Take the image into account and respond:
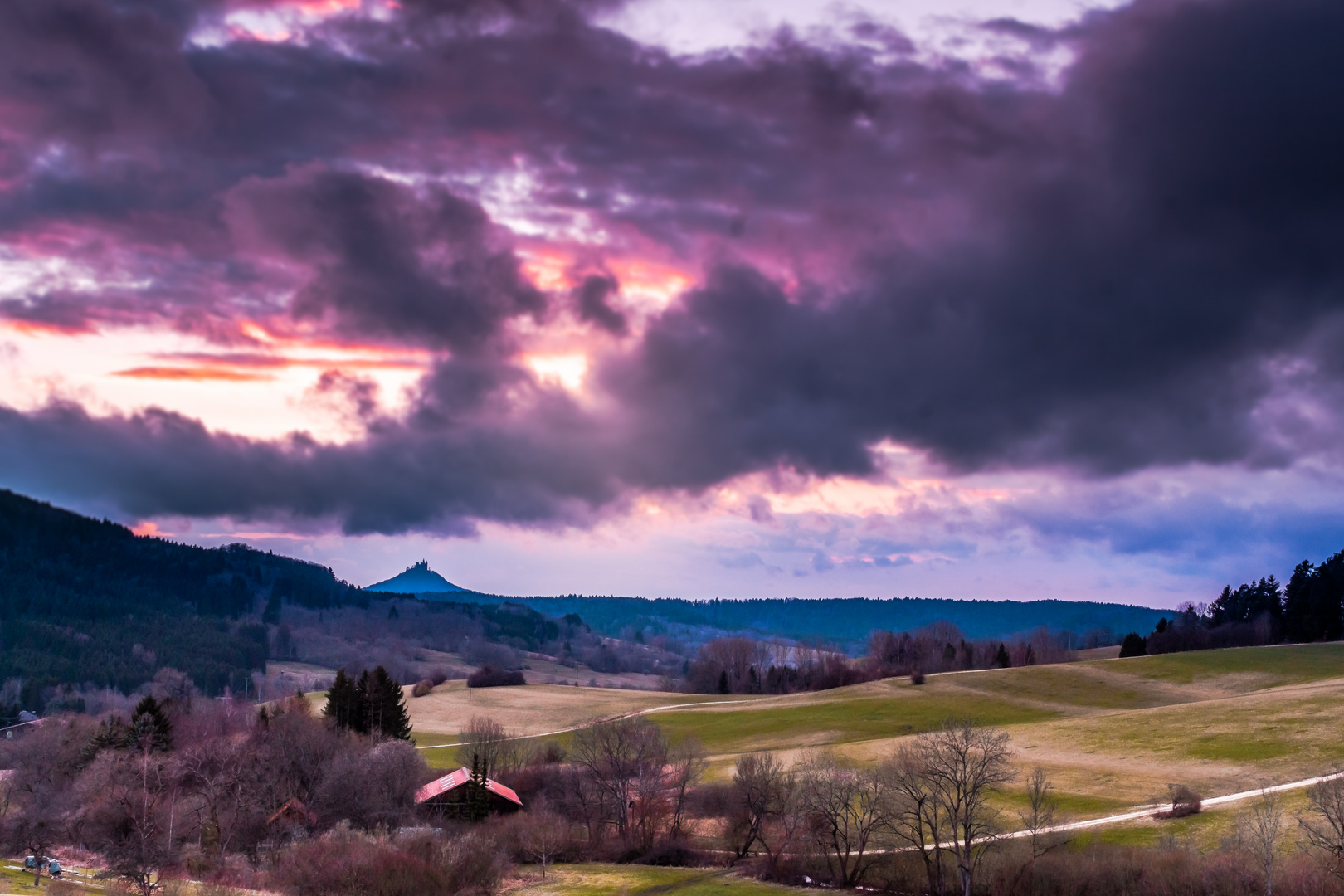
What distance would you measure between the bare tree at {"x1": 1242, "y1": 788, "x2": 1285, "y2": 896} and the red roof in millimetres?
61571

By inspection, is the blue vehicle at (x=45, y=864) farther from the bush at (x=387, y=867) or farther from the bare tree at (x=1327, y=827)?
the bare tree at (x=1327, y=827)

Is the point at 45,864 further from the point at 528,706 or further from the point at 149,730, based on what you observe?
the point at 528,706

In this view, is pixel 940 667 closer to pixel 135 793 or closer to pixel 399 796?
pixel 399 796

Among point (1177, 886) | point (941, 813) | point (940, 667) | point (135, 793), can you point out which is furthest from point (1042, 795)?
point (940, 667)

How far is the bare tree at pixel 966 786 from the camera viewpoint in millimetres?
66000

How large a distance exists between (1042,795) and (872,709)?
60.8m

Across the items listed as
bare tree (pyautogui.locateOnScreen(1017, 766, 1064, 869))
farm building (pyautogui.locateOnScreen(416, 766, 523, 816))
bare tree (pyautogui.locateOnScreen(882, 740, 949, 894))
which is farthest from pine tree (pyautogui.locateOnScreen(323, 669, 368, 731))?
bare tree (pyautogui.locateOnScreen(1017, 766, 1064, 869))

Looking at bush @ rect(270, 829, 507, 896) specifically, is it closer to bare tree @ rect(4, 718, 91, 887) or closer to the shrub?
bare tree @ rect(4, 718, 91, 887)

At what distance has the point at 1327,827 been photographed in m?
60.3

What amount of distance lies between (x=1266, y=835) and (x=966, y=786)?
18.2 metres

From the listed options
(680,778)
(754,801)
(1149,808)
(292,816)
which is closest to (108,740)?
(292,816)

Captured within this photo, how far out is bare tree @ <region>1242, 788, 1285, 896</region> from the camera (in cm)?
5466

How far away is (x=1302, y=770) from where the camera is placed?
7719cm

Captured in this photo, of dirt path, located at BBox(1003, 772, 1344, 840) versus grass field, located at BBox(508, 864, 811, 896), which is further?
dirt path, located at BBox(1003, 772, 1344, 840)
